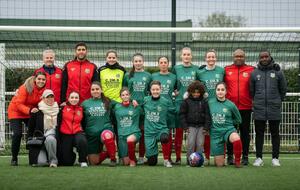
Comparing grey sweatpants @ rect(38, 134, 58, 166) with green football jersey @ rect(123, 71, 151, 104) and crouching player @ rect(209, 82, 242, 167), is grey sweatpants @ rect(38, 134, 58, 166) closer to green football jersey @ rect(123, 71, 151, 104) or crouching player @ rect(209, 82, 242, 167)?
green football jersey @ rect(123, 71, 151, 104)

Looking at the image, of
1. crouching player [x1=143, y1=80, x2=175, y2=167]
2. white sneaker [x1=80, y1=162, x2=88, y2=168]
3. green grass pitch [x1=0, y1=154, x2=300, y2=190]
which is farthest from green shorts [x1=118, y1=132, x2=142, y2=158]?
white sneaker [x1=80, y1=162, x2=88, y2=168]

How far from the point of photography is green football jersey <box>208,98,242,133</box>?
10828mm

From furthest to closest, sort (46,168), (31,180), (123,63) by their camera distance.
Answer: (123,63) → (46,168) → (31,180)

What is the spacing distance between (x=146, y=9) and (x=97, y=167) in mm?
4642

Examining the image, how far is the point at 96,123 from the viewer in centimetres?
1112

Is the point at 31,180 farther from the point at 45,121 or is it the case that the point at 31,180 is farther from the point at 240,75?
the point at 240,75

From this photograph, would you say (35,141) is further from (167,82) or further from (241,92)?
(241,92)

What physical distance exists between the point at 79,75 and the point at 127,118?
981 mm

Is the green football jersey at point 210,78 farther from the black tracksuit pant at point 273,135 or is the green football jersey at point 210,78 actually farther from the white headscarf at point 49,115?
the white headscarf at point 49,115

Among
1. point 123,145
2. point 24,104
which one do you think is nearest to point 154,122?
point 123,145

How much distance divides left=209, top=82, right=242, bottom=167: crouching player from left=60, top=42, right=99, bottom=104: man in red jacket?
1879mm

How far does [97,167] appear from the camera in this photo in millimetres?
10453

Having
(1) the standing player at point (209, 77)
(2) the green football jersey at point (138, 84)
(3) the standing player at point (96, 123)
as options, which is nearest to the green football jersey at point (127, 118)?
(3) the standing player at point (96, 123)

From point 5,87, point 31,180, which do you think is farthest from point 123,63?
point 31,180
